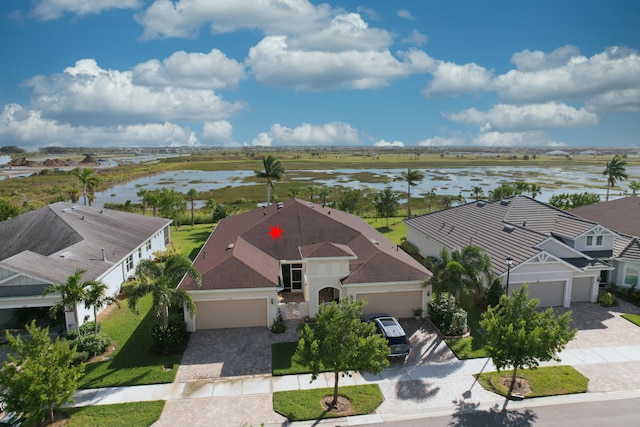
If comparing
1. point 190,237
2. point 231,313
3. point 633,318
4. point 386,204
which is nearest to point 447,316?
point 633,318

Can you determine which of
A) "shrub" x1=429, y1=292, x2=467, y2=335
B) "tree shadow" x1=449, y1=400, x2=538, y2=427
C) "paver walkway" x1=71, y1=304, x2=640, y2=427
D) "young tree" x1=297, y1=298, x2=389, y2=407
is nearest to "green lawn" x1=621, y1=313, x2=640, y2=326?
"paver walkway" x1=71, y1=304, x2=640, y2=427

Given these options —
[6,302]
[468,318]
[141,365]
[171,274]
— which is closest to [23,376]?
[141,365]

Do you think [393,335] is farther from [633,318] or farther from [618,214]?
[618,214]

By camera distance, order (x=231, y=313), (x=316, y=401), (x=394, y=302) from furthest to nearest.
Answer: (x=394, y=302)
(x=231, y=313)
(x=316, y=401)

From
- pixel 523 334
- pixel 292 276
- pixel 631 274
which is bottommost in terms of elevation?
pixel 292 276

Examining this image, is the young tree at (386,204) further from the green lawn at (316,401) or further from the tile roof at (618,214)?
the green lawn at (316,401)

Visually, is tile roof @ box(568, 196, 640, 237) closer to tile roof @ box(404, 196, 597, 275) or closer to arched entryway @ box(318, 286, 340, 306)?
tile roof @ box(404, 196, 597, 275)

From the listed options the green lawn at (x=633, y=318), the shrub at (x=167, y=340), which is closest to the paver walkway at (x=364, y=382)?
the shrub at (x=167, y=340)
